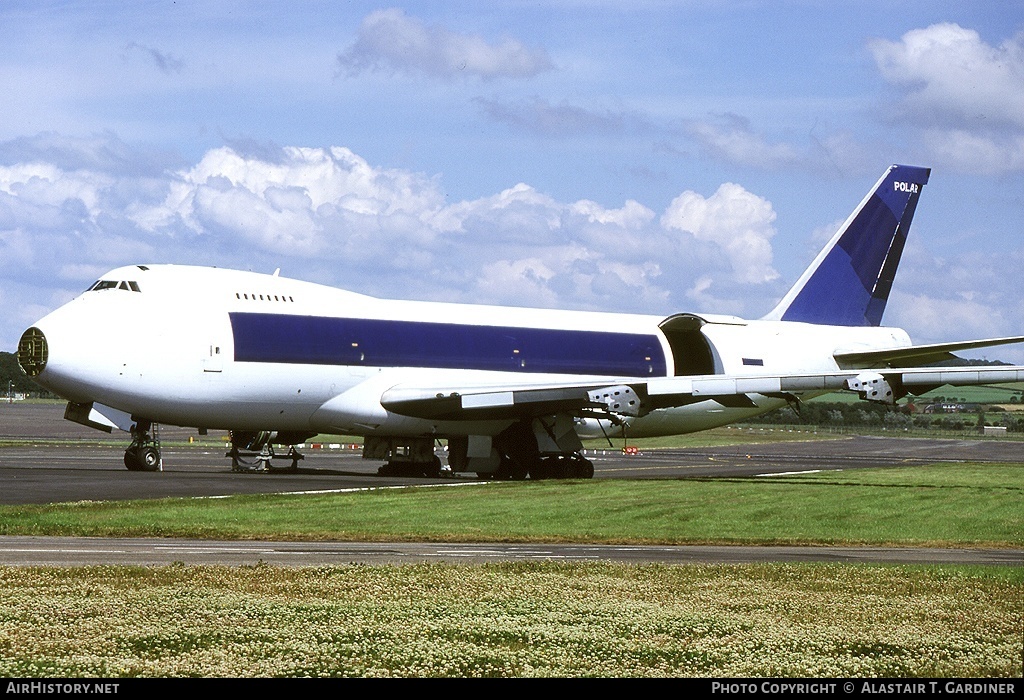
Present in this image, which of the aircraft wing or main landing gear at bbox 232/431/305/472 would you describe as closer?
the aircraft wing

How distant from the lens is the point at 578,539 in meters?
26.8

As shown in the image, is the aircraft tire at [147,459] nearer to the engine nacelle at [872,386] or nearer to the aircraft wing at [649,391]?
the aircraft wing at [649,391]

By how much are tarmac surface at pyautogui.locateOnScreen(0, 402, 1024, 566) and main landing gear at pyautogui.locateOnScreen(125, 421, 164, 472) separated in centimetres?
78

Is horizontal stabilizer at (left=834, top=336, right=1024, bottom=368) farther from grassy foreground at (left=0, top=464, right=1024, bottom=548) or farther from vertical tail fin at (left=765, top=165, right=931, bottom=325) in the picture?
grassy foreground at (left=0, top=464, right=1024, bottom=548)

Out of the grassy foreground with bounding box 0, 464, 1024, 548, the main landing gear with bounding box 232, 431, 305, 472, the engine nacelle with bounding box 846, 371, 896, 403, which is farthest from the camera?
the main landing gear with bounding box 232, 431, 305, 472

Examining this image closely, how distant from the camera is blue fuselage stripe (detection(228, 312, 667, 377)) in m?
44.1

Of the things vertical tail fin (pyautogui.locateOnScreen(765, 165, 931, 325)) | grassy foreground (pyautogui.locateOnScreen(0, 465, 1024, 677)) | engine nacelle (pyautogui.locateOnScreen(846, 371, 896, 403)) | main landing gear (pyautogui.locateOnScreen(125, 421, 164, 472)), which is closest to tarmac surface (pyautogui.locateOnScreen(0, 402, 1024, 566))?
main landing gear (pyautogui.locateOnScreen(125, 421, 164, 472))

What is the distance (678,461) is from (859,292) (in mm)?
15874

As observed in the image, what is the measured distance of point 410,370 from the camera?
4697 centimetres

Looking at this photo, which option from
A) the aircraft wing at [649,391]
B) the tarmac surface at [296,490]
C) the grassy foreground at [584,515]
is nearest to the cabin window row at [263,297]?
the aircraft wing at [649,391]

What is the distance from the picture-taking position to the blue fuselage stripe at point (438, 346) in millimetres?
44062

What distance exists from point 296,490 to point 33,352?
961 centimetres
